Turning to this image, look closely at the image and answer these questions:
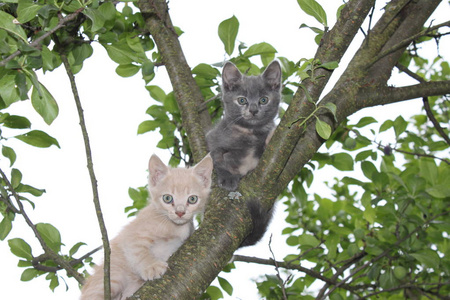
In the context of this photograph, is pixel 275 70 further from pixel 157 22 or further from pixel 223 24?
pixel 157 22

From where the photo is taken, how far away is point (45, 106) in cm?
202

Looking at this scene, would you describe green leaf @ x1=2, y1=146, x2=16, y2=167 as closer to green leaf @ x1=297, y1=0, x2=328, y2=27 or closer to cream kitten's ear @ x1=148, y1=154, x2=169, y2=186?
cream kitten's ear @ x1=148, y1=154, x2=169, y2=186

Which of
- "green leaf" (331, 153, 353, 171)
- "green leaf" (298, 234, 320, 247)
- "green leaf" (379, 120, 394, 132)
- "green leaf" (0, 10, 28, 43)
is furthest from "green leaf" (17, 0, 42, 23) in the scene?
"green leaf" (379, 120, 394, 132)

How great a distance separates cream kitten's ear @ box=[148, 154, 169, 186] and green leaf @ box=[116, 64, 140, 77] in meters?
0.71

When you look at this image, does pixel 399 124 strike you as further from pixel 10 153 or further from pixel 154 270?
pixel 10 153

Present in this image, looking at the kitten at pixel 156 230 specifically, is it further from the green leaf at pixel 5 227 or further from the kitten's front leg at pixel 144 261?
the green leaf at pixel 5 227

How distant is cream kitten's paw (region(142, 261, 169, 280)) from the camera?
7.94 feet

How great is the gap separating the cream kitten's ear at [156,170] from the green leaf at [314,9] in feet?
4.88

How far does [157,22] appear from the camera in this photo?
136 inches

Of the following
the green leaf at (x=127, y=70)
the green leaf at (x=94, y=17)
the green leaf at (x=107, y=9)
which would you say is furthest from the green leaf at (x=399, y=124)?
the green leaf at (x=94, y=17)

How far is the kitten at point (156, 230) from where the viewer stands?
9.16 ft

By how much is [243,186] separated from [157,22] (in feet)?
5.12

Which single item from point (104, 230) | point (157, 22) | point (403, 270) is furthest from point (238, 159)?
point (104, 230)

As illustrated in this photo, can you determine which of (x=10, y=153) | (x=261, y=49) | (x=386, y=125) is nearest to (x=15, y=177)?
(x=10, y=153)
